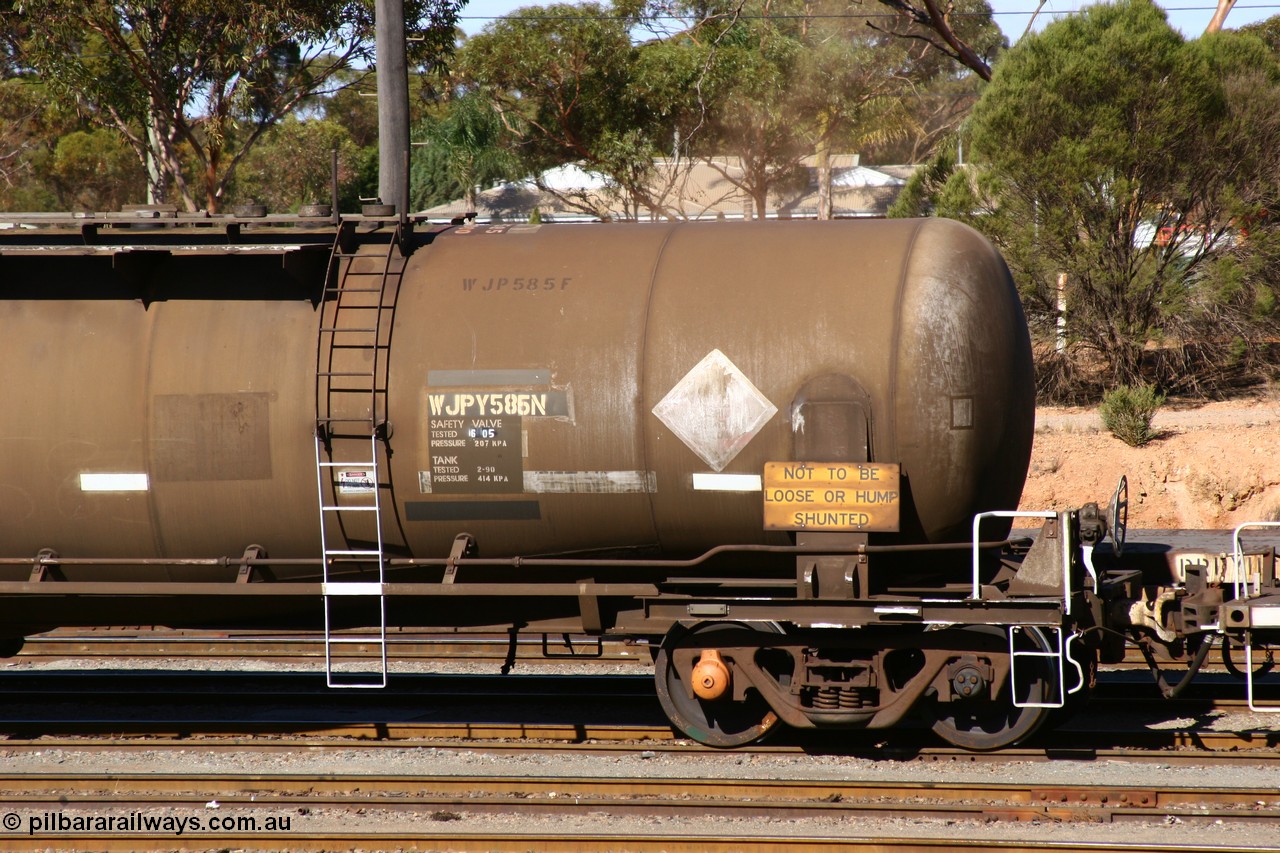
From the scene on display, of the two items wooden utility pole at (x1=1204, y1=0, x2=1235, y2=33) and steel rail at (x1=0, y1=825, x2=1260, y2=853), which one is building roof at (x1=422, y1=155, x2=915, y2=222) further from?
steel rail at (x1=0, y1=825, x2=1260, y2=853)

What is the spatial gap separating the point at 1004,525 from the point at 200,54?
25.2m

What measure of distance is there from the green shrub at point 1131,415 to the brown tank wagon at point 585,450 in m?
13.8

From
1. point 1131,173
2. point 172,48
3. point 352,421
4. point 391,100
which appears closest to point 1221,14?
point 1131,173

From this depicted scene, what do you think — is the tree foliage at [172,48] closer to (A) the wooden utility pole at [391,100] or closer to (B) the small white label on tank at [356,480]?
(A) the wooden utility pole at [391,100]

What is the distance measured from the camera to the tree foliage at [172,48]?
25.9 meters

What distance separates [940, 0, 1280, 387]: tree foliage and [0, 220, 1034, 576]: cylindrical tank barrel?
679 inches

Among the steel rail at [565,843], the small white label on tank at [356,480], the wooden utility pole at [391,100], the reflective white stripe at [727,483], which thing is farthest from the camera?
the wooden utility pole at [391,100]

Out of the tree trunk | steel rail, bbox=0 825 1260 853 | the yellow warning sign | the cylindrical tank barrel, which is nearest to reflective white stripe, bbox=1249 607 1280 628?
steel rail, bbox=0 825 1260 853

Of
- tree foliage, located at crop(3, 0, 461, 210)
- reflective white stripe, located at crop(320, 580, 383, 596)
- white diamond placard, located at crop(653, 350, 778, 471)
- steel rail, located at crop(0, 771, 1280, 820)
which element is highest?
tree foliage, located at crop(3, 0, 461, 210)

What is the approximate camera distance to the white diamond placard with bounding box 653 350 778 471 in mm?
8195

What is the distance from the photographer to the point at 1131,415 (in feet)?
70.5

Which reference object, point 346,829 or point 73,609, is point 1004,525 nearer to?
point 346,829

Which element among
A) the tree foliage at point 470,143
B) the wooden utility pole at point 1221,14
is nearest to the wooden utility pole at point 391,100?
the tree foliage at point 470,143

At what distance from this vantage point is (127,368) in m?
8.69
